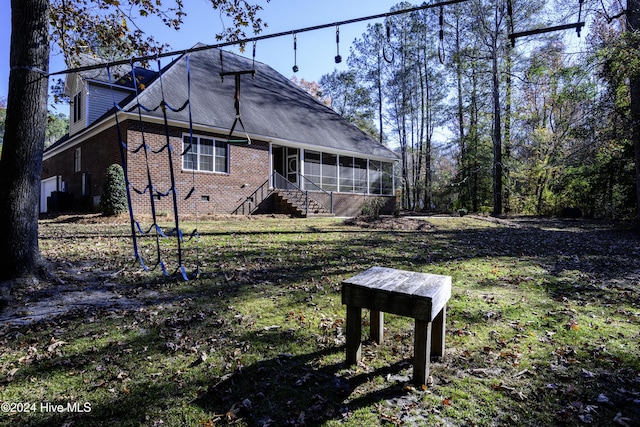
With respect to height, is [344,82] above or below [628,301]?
above

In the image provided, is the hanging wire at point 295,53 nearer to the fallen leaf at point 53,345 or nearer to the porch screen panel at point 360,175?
the fallen leaf at point 53,345

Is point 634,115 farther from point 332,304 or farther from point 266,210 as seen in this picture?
point 266,210

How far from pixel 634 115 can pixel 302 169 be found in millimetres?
13381

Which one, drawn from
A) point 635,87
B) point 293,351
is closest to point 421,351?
point 293,351

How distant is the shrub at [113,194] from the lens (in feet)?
39.8

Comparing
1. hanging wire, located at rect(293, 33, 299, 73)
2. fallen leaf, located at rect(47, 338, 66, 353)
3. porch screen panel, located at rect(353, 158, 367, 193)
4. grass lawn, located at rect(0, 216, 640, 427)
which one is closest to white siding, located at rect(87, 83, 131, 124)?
grass lawn, located at rect(0, 216, 640, 427)

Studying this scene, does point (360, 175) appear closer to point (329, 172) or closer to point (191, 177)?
point (329, 172)

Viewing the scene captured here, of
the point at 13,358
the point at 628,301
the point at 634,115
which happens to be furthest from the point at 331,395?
the point at 634,115

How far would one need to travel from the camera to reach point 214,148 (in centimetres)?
1521

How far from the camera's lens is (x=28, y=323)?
357cm

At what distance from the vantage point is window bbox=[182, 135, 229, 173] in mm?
14469

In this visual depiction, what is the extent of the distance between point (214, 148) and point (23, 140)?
35.6 ft

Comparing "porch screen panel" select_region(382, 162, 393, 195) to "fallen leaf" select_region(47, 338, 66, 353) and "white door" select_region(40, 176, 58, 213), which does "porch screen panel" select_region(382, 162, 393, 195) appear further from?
"fallen leaf" select_region(47, 338, 66, 353)

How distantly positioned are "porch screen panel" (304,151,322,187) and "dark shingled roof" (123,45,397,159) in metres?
0.79
